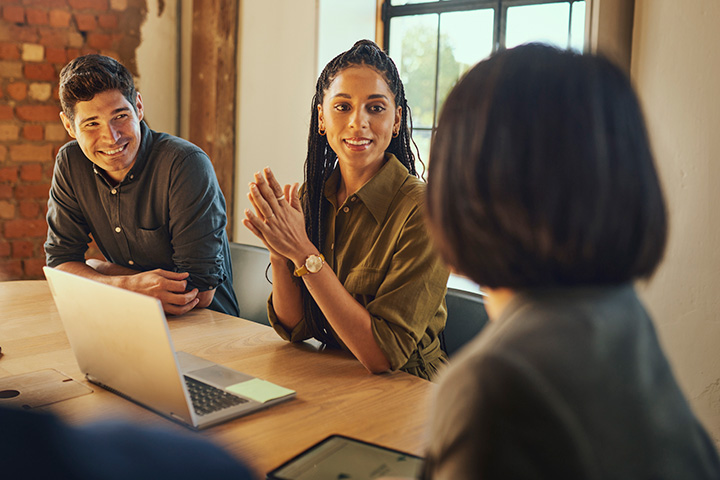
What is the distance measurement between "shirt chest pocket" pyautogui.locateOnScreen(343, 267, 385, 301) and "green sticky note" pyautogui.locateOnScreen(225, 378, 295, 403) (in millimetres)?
327

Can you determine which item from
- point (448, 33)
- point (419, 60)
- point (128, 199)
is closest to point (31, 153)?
point (128, 199)

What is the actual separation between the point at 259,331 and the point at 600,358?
3.88 ft

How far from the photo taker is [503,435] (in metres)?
0.46

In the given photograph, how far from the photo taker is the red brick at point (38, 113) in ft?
9.80

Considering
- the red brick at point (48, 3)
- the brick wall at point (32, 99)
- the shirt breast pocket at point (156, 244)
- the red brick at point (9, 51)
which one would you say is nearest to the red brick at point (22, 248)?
the brick wall at point (32, 99)

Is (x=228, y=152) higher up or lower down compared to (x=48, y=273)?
higher up

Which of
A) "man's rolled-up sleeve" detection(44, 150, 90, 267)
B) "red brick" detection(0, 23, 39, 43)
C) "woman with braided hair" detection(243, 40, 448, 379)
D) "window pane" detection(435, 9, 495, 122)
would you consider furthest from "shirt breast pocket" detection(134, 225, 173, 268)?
"red brick" detection(0, 23, 39, 43)

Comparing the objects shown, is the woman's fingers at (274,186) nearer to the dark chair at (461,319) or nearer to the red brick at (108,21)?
the dark chair at (461,319)

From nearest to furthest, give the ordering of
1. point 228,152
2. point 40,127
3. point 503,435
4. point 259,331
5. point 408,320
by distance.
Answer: point 503,435, point 408,320, point 259,331, point 40,127, point 228,152

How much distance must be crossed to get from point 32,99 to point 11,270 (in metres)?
0.79

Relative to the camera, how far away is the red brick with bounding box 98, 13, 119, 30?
3.13 m

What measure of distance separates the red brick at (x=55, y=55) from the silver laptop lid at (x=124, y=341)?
223cm

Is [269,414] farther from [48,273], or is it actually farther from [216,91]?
[216,91]

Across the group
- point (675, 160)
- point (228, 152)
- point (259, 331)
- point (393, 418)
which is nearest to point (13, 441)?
point (393, 418)
